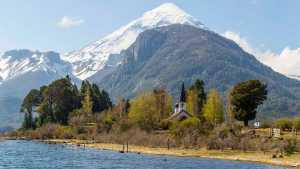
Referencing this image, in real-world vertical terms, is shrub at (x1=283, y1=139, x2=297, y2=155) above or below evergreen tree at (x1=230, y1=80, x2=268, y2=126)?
below

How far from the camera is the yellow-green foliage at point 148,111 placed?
6304 inches

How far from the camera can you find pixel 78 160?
99.2 m

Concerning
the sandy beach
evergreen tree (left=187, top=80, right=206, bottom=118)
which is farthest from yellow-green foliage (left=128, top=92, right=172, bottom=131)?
the sandy beach

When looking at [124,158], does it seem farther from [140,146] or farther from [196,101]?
[196,101]

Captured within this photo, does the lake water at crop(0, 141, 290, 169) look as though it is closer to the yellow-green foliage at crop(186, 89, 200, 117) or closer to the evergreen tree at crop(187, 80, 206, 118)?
the yellow-green foliage at crop(186, 89, 200, 117)

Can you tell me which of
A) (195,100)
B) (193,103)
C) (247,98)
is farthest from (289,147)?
(195,100)

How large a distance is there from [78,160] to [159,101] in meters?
82.7

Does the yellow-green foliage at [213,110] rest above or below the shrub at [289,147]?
above

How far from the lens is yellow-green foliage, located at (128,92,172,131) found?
16012cm

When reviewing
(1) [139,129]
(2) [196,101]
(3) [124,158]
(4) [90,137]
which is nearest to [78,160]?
(3) [124,158]

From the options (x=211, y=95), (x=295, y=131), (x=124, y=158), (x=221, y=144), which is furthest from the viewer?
(x=211, y=95)

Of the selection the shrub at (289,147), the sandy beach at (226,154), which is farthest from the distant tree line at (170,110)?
the shrub at (289,147)

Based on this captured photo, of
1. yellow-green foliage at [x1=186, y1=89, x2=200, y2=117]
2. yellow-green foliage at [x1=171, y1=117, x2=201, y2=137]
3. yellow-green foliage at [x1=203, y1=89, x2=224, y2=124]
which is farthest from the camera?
yellow-green foliage at [x1=186, y1=89, x2=200, y2=117]

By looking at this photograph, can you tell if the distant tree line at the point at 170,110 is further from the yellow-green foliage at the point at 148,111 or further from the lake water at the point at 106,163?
the lake water at the point at 106,163
